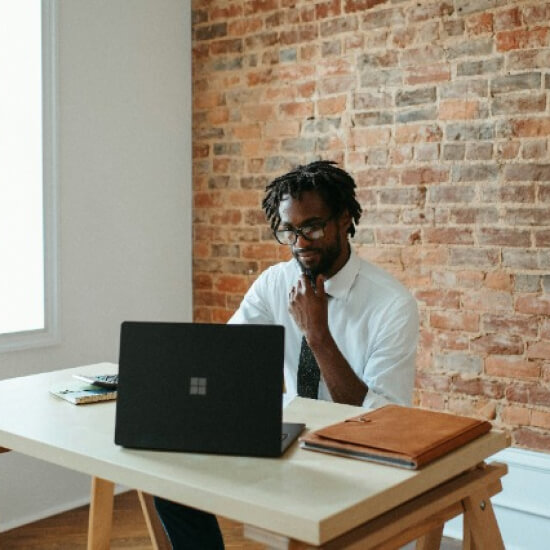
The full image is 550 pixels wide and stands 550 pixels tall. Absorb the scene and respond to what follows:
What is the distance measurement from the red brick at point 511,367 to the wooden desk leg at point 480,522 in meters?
1.30

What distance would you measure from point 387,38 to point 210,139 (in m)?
1.05

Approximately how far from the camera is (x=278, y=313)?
2.72m

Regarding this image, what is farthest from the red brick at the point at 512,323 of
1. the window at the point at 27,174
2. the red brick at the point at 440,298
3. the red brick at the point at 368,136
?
the window at the point at 27,174

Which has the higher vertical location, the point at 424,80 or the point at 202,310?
the point at 424,80

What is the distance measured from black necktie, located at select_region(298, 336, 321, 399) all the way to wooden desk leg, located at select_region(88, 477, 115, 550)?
0.62 metres

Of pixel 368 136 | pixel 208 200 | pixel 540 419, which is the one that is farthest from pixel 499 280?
pixel 208 200

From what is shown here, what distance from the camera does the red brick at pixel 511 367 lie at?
299 cm

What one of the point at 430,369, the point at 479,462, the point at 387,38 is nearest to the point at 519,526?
the point at 430,369

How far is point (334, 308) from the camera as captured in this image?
8.39ft

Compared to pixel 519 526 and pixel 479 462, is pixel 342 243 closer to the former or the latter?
pixel 479 462

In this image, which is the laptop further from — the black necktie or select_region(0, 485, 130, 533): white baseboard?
select_region(0, 485, 130, 533): white baseboard

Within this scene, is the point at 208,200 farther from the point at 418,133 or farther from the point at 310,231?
the point at 310,231

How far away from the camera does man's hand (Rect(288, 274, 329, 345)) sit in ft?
7.92

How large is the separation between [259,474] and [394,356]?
920 mm
